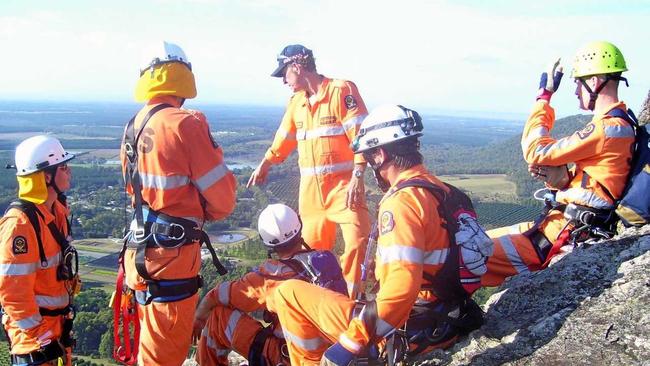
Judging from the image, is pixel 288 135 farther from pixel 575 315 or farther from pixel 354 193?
pixel 575 315

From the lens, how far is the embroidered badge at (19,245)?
198 inches

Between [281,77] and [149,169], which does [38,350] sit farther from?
[281,77]

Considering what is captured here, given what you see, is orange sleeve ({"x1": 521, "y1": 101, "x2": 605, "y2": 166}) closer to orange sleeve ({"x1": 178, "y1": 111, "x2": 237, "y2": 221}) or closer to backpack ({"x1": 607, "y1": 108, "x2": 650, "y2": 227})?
backpack ({"x1": 607, "y1": 108, "x2": 650, "y2": 227})

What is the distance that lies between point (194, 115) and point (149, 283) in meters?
1.61

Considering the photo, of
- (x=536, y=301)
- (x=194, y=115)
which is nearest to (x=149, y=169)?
(x=194, y=115)

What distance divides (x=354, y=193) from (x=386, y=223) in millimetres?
2509

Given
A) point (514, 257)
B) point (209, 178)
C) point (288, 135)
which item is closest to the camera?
point (209, 178)

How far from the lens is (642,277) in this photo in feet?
14.6

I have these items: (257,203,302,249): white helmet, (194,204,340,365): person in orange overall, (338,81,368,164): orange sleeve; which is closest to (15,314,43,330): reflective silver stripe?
(194,204,340,365): person in orange overall

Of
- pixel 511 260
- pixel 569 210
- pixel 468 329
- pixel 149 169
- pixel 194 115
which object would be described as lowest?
pixel 468 329

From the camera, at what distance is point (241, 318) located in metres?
5.54

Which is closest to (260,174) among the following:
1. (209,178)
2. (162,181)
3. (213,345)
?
(213,345)

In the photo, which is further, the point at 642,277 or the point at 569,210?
the point at 569,210

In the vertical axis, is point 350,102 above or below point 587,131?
above
